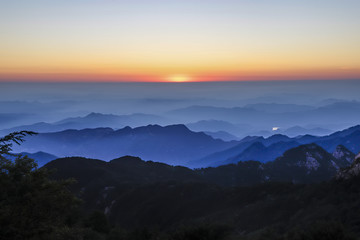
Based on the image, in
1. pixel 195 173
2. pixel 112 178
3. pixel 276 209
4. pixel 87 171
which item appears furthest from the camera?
pixel 195 173

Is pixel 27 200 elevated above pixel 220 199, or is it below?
above

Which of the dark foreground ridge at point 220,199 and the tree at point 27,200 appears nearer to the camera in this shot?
the tree at point 27,200

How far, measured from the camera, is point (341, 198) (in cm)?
6875

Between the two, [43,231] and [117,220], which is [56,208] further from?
[117,220]

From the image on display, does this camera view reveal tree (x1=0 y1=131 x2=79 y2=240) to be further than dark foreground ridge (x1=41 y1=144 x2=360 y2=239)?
No

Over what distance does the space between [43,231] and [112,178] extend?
138868 millimetres

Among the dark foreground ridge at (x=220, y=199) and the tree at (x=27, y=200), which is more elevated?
the tree at (x=27, y=200)

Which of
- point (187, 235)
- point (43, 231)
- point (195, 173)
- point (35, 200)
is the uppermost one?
point (35, 200)

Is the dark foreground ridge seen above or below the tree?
below

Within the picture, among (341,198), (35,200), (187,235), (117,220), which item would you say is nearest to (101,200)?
(117,220)

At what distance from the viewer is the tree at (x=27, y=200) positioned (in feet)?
74.8

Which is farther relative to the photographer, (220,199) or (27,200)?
(220,199)

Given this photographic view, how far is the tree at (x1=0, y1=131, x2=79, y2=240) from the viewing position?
22.8 metres

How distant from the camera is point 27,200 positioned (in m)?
25.4
